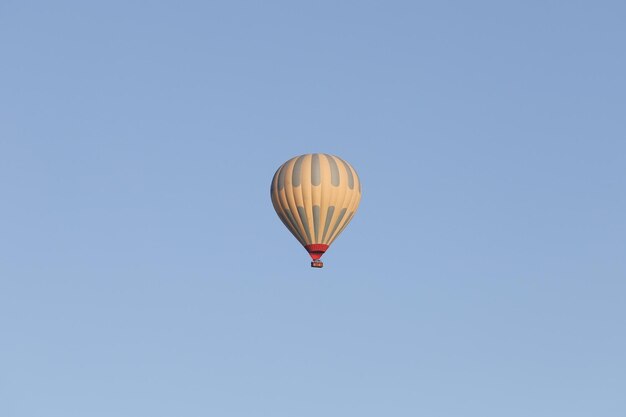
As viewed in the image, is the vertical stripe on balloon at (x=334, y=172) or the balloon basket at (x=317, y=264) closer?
the balloon basket at (x=317, y=264)

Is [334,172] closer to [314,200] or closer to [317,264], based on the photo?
[314,200]

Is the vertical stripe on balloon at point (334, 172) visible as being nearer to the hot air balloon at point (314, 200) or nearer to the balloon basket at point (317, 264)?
the hot air balloon at point (314, 200)

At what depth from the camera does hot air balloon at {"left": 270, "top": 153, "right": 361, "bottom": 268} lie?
168 metres

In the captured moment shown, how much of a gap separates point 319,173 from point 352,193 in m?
2.74

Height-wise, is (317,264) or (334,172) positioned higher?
(334,172)

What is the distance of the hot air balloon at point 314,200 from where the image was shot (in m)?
168

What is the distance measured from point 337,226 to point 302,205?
270cm

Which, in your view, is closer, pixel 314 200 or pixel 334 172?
pixel 314 200

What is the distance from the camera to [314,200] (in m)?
168

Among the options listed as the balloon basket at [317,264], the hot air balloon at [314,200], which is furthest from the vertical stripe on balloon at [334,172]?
the balloon basket at [317,264]

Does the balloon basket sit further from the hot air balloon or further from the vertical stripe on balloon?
the vertical stripe on balloon

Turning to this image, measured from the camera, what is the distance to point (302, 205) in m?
168

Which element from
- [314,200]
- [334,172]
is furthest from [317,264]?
Answer: [334,172]

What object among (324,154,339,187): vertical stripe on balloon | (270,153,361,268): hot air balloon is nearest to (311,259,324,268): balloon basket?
(270,153,361,268): hot air balloon
